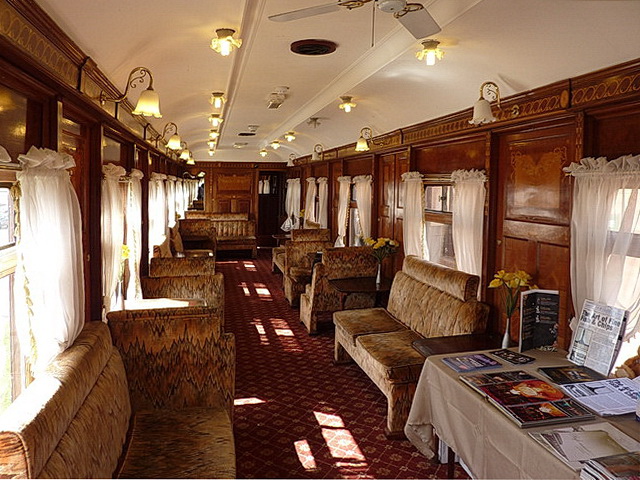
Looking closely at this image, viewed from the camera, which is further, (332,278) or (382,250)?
(382,250)

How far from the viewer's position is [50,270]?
8.73 ft

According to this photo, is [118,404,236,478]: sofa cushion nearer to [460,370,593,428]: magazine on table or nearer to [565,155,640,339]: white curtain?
[460,370,593,428]: magazine on table

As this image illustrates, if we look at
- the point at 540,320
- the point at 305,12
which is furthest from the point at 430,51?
the point at 540,320

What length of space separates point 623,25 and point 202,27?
2.66 metres

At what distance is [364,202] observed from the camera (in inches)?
322

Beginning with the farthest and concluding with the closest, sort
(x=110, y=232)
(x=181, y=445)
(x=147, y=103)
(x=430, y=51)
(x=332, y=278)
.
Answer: (x=332, y=278) < (x=110, y=232) < (x=430, y=51) < (x=147, y=103) < (x=181, y=445)

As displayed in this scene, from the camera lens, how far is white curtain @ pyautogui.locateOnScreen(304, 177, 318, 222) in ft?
38.8

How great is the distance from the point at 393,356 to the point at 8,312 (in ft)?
8.50

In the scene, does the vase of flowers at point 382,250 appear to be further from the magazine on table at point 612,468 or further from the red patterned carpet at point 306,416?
the magazine on table at point 612,468

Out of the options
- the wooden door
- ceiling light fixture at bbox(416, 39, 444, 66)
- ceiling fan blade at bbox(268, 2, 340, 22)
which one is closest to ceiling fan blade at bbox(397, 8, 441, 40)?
ceiling fan blade at bbox(268, 2, 340, 22)

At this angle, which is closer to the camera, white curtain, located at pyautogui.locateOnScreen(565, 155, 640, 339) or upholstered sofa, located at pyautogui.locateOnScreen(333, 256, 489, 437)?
white curtain, located at pyautogui.locateOnScreen(565, 155, 640, 339)

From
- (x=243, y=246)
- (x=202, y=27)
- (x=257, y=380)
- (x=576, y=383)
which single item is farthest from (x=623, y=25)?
(x=243, y=246)

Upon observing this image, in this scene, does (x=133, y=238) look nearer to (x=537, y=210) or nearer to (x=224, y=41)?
(x=224, y=41)

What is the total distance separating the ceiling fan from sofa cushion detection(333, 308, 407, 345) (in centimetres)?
284
